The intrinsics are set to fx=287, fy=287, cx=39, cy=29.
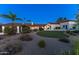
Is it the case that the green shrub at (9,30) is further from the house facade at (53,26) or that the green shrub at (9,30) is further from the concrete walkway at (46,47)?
the concrete walkway at (46,47)

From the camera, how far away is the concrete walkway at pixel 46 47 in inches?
178

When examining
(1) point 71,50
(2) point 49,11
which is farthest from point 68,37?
(2) point 49,11

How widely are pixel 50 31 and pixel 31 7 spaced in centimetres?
48

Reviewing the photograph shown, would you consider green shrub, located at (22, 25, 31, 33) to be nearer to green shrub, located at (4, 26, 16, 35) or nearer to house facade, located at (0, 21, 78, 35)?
house facade, located at (0, 21, 78, 35)

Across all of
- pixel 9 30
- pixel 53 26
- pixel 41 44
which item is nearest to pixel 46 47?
pixel 41 44

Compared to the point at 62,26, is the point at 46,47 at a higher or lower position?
lower

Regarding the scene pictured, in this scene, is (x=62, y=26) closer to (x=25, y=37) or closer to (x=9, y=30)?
(x=25, y=37)

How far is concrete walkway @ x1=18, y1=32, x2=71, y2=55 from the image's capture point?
452cm

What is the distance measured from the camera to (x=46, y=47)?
14.8ft

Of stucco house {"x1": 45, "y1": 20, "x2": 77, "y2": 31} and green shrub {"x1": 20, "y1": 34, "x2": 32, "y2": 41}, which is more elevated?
stucco house {"x1": 45, "y1": 20, "x2": 77, "y2": 31}

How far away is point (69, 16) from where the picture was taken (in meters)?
4.54

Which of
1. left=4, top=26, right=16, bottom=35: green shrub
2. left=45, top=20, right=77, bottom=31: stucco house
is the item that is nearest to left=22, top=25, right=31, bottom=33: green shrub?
left=4, top=26, right=16, bottom=35: green shrub

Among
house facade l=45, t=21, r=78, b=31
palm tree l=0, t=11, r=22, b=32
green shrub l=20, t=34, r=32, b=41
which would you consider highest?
palm tree l=0, t=11, r=22, b=32

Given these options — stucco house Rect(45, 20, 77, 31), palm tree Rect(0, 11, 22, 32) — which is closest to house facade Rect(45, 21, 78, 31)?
stucco house Rect(45, 20, 77, 31)
